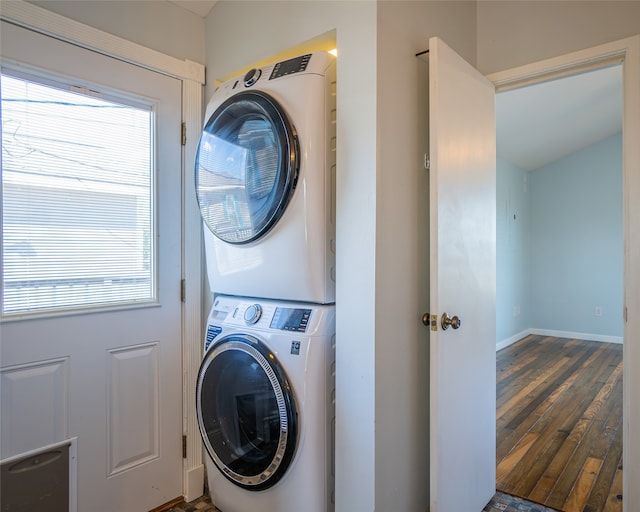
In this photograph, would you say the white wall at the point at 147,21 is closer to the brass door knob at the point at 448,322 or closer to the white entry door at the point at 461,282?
the white entry door at the point at 461,282

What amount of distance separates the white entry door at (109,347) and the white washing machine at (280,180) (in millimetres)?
347

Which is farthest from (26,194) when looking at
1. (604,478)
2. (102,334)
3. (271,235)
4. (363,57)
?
(604,478)

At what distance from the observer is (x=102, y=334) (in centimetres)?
159

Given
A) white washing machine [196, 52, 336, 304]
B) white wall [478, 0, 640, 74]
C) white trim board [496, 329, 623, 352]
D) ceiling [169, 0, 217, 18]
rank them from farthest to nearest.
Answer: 1. white trim board [496, 329, 623, 352]
2. ceiling [169, 0, 217, 18]
3. white wall [478, 0, 640, 74]
4. white washing machine [196, 52, 336, 304]

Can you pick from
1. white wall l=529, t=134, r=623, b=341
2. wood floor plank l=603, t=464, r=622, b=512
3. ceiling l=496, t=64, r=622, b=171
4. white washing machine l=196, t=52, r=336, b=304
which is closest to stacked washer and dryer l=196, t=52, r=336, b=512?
white washing machine l=196, t=52, r=336, b=304

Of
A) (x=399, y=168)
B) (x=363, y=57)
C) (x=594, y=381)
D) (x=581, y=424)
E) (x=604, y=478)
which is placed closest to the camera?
(x=363, y=57)

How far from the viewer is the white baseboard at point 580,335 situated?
5.23 metres

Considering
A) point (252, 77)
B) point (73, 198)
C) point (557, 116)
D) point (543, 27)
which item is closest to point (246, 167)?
point (252, 77)

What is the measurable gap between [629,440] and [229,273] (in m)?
1.61

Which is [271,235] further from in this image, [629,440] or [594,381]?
[594,381]

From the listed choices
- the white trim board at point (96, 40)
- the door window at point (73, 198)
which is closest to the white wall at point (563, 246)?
the white trim board at point (96, 40)

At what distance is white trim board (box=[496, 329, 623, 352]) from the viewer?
508 cm

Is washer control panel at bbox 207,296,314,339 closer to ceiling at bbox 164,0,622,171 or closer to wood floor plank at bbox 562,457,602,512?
wood floor plank at bbox 562,457,602,512

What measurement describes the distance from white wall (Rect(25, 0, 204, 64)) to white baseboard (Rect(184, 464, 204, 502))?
1.89m
